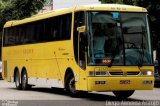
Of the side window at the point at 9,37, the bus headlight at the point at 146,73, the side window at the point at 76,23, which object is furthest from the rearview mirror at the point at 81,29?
the side window at the point at 9,37

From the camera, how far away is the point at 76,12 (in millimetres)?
19516

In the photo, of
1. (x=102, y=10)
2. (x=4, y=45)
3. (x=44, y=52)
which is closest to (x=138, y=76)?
(x=102, y=10)

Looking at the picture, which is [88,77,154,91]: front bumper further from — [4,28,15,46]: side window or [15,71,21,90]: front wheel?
[4,28,15,46]: side window

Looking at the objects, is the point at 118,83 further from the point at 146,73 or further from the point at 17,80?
the point at 17,80

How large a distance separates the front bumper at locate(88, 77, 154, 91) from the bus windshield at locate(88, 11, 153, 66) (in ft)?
1.67

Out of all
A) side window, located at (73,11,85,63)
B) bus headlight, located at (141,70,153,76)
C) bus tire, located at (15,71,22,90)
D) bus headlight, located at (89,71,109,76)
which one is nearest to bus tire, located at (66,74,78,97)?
side window, located at (73,11,85,63)

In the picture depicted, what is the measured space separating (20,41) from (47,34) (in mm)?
4393

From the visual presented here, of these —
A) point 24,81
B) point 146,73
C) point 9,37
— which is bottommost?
point 24,81

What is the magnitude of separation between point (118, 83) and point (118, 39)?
57.7 inches

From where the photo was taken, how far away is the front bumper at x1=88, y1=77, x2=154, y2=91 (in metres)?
18.0

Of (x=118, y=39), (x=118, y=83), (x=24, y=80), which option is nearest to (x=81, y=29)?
(x=118, y=39)

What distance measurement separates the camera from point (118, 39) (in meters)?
18.5

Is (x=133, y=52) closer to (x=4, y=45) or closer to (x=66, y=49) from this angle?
(x=66, y=49)

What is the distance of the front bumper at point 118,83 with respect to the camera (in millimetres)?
18031
